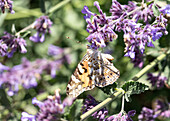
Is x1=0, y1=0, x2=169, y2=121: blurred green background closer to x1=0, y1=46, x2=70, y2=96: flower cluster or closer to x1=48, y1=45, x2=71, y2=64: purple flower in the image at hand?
x1=48, y1=45, x2=71, y2=64: purple flower

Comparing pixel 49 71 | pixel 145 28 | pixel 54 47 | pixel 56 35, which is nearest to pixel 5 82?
pixel 49 71

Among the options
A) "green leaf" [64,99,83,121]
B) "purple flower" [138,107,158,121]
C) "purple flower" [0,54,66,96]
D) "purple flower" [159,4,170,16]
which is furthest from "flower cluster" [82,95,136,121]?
"purple flower" [0,54,66,96]

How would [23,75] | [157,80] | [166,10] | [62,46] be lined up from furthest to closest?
[62,46] → [23,75] → [157,80] → [166,10]

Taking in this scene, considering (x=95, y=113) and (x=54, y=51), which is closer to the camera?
(x=95, y=113)

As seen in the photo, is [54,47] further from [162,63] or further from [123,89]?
[123,89]

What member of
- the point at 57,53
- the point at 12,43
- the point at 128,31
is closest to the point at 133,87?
the point at 128,31

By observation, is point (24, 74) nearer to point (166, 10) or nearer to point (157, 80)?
point (157, 80)

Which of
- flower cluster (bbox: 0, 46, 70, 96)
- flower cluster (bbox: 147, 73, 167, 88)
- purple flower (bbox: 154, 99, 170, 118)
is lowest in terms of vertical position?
purple flower (bbox: 154, 99, 170, 118)
